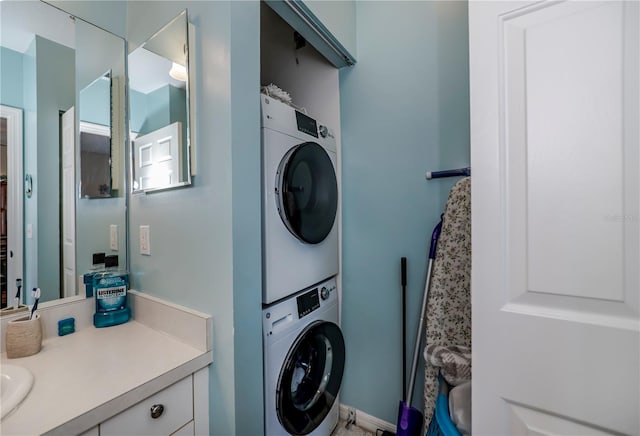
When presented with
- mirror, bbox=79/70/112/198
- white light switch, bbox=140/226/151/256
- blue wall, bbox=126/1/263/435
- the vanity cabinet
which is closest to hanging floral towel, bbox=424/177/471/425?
blue wall, bbox=126/1/263/435

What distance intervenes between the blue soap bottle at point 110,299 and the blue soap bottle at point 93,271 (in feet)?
0.10

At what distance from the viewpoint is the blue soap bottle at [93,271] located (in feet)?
4.29

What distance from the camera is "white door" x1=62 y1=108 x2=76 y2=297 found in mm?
1235

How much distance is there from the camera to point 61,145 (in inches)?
48.4

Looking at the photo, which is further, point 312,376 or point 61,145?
point 312,376

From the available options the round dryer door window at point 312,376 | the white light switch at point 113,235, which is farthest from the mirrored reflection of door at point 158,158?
the round dryer door window at point 312,376

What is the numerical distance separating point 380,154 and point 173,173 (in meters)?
1.15

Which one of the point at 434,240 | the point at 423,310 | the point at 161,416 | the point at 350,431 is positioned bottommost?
the point at 350,431

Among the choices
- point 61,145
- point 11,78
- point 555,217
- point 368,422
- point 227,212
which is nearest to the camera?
point 555,217

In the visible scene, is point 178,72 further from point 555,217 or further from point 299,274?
point 555,217

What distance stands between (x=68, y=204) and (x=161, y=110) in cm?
62

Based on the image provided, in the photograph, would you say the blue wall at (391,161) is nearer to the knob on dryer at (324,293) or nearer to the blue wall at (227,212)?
the knob on dryer at (324,293)

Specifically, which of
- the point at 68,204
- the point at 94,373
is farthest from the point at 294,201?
the point at 68,204

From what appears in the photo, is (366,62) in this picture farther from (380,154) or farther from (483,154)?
(483,154)
